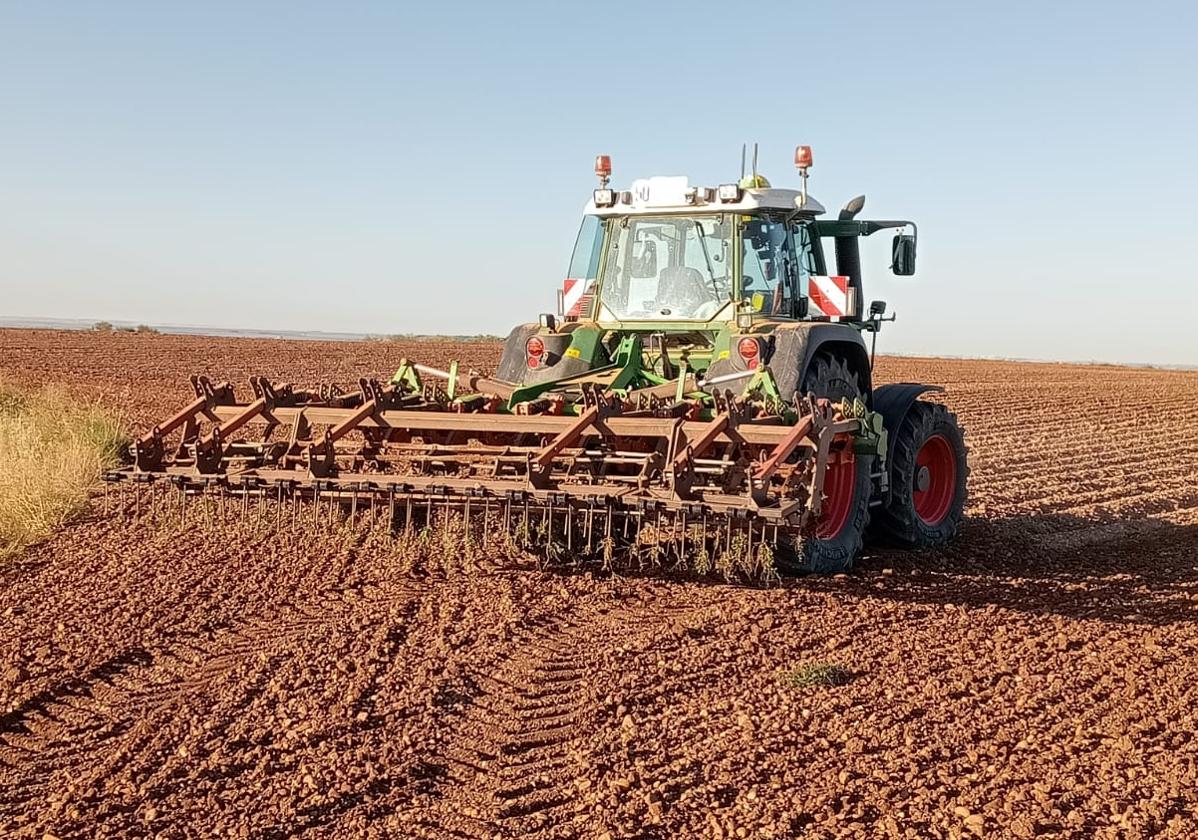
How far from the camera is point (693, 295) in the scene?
7344 millimetres

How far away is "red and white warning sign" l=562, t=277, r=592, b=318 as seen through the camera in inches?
308

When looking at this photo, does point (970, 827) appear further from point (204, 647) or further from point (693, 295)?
point (693, 295)

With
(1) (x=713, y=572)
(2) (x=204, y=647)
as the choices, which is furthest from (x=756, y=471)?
(2) (x=204, y=647)

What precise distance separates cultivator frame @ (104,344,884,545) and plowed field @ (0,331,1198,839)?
538mm

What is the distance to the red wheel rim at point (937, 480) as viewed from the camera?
27.4 ft

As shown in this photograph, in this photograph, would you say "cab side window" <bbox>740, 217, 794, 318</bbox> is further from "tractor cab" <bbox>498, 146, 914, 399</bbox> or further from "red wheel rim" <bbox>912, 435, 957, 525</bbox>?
"red wheel rim" <bbox>912, 435, 957, 525</bbox>

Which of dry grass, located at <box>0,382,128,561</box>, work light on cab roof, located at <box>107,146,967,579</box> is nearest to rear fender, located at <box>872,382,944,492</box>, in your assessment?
work light on cab roof, located at <box>107,146,967,579</box>

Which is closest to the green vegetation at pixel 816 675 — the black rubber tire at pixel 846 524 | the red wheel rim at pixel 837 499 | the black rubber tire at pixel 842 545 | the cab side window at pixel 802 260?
the black rubber tire at pixel 846 524

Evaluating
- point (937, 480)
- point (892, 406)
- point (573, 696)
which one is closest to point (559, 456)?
point (573, 696)

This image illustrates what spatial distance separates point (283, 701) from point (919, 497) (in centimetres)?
544

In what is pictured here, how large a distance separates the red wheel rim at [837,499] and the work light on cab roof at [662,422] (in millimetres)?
14

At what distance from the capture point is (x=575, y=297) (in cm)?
788

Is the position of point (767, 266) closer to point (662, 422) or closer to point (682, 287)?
point (682, 287)

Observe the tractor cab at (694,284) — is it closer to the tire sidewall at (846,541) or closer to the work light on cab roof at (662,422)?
the work light on cab roof at (662,422)
